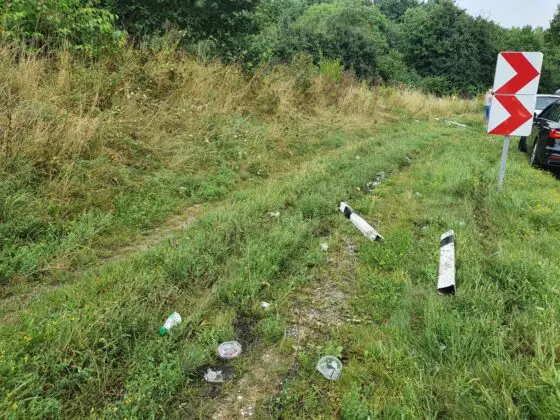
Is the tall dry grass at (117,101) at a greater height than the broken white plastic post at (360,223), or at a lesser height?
greater

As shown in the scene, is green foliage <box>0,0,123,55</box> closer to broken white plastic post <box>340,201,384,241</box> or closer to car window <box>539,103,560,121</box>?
broken white plastic post <box>340,201,384,241</box>

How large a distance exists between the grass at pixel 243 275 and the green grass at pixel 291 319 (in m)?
0.01

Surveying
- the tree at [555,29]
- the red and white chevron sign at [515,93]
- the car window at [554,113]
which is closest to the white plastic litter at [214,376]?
the red and white chevron sign at [515,93]

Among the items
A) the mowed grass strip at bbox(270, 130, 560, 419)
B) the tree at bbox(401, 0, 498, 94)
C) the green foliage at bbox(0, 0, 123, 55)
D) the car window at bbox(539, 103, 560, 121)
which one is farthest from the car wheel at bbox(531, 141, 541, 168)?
the tree at bbox(401, 0, 498, 94)

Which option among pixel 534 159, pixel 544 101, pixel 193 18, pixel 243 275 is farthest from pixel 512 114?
pixel 544 101

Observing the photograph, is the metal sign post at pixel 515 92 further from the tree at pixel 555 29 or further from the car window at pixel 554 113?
the tree at pixel 555 29

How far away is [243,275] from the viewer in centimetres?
Answer: 325

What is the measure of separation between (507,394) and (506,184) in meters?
4.99

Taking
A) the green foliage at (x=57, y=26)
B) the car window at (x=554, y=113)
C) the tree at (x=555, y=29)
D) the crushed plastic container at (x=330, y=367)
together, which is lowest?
the crushed plastic container at (x=330, y=367)

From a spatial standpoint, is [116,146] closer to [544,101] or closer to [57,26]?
[57,26]

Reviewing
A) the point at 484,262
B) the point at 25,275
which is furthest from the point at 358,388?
the point at 25,275

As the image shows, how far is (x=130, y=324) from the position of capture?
251cm

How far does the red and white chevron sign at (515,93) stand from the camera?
5238 mm

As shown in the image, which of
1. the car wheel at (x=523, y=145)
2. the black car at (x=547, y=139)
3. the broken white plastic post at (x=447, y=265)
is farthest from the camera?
the car wheel at (x=523, y=145)
